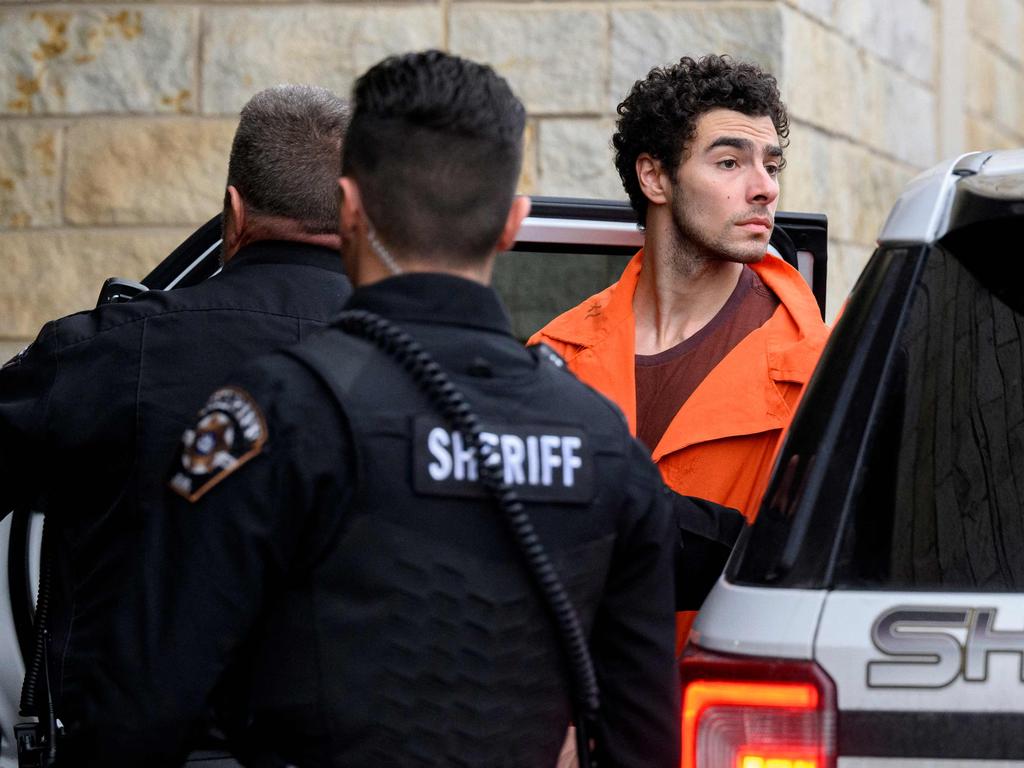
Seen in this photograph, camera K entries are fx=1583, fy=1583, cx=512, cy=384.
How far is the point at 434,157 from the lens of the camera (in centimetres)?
183

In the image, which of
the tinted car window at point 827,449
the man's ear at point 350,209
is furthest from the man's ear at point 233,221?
the tinted car window at point 827,449

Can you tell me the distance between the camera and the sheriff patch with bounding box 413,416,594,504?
5.67 feet

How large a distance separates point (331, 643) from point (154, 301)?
877 millimetres

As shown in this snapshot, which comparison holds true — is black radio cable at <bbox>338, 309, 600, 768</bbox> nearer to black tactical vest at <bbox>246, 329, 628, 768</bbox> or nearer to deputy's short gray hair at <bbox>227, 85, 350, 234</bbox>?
black tactical vest at <bbox>246, 329, 628, 768</bbox>

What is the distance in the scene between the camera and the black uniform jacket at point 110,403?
231 centimetres

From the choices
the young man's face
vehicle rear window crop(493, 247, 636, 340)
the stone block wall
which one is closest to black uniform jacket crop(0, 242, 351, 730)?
the young man's face

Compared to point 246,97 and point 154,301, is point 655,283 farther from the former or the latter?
point 246,97

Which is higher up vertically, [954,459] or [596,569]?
[954,459]

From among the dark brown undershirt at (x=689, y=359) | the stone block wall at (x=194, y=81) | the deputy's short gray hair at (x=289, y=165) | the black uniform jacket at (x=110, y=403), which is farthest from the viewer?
the stone block wall at (x=194, y=81)

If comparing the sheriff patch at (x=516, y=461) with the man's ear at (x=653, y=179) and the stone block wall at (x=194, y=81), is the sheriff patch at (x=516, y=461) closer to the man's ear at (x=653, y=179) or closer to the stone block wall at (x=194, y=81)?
the man's ear at (x=653, y=179)

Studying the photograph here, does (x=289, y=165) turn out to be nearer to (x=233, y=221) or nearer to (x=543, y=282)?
(x=233, y=221)

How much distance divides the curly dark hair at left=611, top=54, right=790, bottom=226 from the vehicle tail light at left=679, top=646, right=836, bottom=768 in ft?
5.92

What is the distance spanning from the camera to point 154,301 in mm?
2402

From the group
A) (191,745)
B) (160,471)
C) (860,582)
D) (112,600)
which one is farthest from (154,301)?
(860,582)
